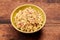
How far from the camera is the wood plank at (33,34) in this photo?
1.13m

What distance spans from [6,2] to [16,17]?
253 millimetres

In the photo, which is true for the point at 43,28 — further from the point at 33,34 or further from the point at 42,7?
the point at 42,7

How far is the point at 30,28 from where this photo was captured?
3.60 feet

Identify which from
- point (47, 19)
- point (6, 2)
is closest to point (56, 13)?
point (47, 19)

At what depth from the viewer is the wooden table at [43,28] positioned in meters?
1.14

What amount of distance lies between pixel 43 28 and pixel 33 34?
0.30ft

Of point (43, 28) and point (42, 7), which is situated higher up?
point (42, 7)

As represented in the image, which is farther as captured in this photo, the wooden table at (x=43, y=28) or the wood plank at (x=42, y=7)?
the wood plank at (x=42, y=7)

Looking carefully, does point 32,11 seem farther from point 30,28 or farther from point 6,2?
point 6,2

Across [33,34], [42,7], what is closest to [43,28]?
[33,34]

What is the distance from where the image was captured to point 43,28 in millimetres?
1183

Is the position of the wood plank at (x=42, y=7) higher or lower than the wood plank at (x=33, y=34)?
higher

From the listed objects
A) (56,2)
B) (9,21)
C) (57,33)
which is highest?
(56,2)

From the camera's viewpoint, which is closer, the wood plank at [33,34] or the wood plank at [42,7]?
the wood plank at [33,34]
